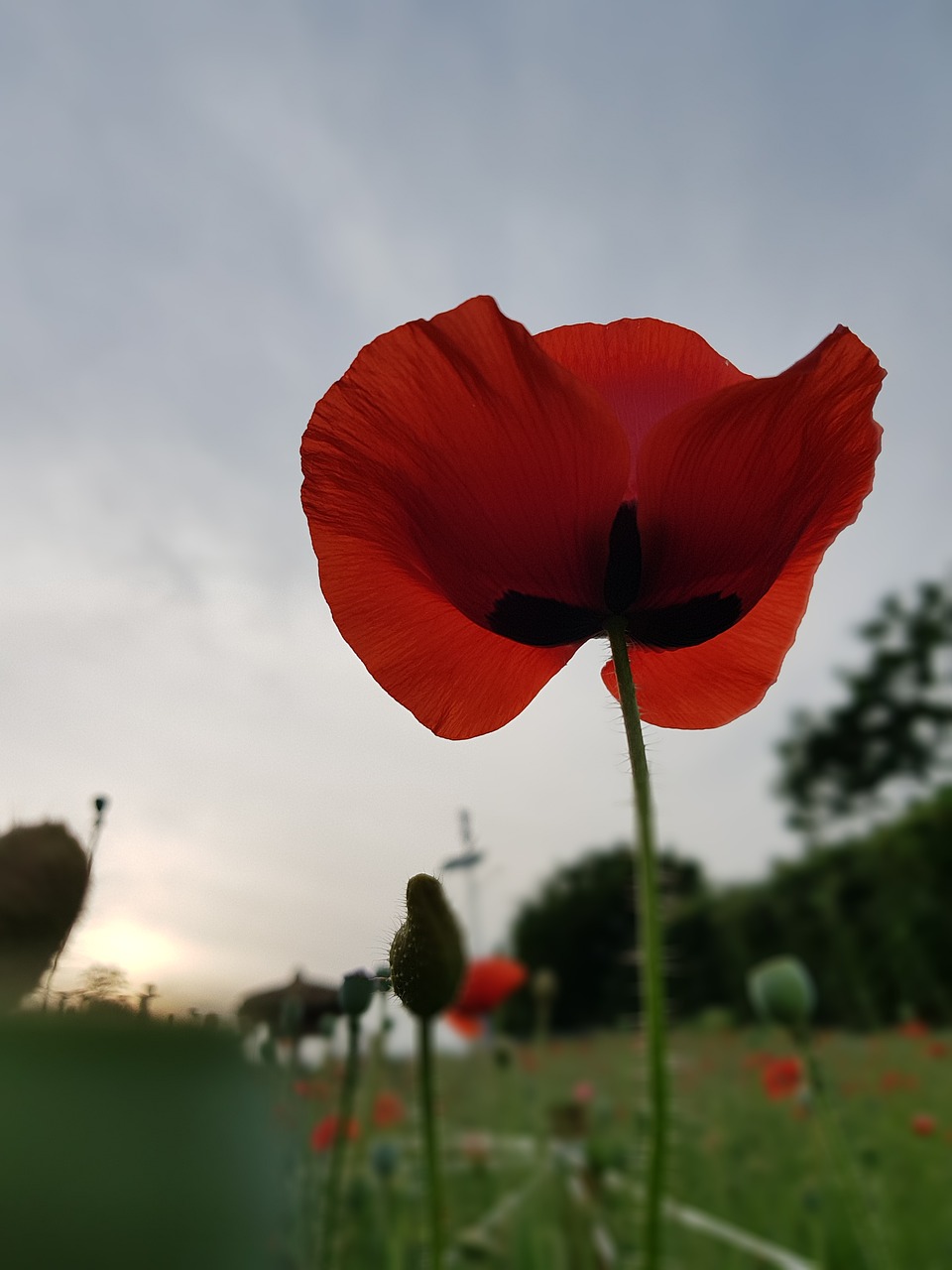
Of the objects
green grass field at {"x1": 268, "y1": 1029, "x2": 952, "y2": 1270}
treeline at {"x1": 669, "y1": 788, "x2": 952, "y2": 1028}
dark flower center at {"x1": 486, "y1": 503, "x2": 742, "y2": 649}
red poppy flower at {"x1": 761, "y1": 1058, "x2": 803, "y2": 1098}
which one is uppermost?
treeline at {"x1": 669, "y1": 788, "x2": 952, "y2": 1028}

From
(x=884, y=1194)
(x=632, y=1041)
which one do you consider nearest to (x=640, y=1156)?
(x=632, y=1041)

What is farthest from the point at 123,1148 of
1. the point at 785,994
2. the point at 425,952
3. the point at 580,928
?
the point at 580,928

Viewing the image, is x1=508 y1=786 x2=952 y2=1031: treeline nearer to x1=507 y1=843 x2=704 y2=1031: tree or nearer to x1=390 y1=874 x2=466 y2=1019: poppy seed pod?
x1=507 y1=843 x2=704 y2=1031: tree

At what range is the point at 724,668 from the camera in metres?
0.43

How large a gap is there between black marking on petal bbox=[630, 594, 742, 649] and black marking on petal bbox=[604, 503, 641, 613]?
0.02m

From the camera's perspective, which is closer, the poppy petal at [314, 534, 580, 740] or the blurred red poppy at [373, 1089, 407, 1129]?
the poppy petal at [314, 534, 580, 740]

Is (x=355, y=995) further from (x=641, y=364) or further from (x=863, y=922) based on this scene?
(x=863, y=922)

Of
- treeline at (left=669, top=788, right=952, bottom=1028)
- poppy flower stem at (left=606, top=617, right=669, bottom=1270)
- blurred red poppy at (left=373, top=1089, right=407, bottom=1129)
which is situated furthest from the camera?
treeline at (left=669, top=788, right=952, bottom=1028)

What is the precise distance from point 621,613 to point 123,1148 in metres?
0.29

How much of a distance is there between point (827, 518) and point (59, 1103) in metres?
0.29

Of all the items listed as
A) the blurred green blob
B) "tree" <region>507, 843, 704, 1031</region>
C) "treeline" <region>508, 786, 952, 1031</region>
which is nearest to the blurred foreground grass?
the blurred green blob

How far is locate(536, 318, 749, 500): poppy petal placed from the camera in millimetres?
399

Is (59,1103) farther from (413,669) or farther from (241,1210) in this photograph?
(413,669)

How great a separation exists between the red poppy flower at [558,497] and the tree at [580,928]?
442 inches
